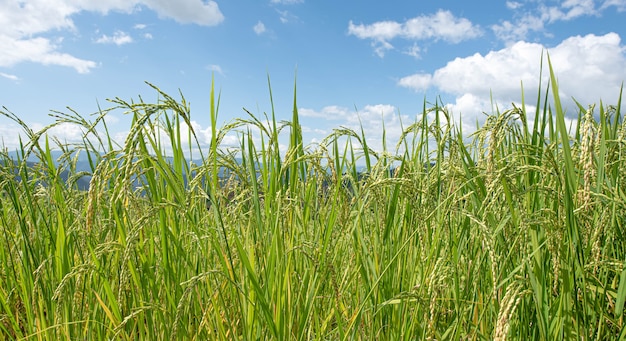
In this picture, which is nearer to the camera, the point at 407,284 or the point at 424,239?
the point at 424,239

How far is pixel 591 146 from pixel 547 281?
0.69 meters

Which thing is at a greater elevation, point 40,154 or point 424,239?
point 40,154

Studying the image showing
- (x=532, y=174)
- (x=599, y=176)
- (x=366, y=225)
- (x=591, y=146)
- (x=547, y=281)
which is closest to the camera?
(x=591, y=146)

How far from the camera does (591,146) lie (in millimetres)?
1164

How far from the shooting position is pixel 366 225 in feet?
8.51

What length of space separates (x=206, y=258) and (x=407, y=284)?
3.02 feet

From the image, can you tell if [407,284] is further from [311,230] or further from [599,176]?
[599,176]

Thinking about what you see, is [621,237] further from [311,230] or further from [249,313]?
[249,313]

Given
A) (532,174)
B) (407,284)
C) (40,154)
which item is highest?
(40,154)

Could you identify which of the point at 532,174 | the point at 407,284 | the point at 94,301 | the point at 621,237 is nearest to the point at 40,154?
the point at 94,301

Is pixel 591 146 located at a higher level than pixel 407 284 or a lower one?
higher

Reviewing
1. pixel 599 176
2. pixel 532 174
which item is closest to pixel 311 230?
pixel 532 174

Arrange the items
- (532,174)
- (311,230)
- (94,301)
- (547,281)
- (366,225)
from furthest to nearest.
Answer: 1. (366,225)
2. (311,230)
3. (94,301)
4. (532,174)
5. (547,281)

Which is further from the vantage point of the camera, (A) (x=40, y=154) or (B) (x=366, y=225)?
(B) (x=366, y=225)
